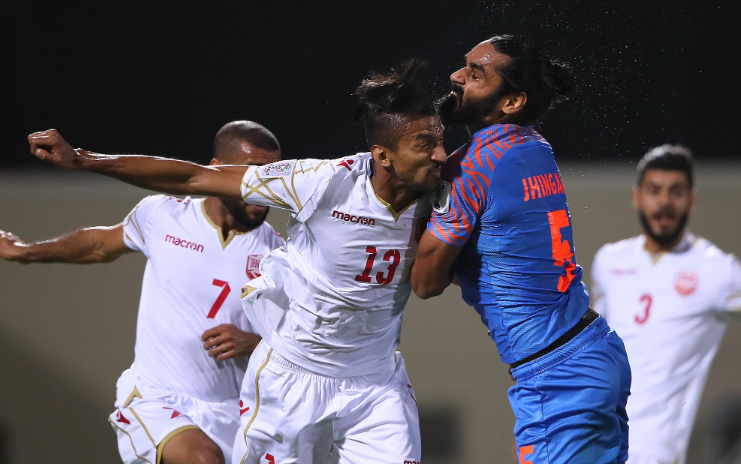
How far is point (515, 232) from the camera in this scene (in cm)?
271

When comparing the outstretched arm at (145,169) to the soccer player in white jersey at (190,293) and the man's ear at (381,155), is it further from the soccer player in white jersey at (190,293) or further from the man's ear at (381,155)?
the soccer player in white jersey at (190,293)

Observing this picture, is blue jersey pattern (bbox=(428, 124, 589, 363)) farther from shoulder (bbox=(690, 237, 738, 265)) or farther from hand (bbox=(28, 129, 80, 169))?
shoulder (bbox=(690, 237, 738, 265))

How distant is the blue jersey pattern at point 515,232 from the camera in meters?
2.68

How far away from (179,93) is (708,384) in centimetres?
473

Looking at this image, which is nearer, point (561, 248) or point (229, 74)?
point (561, 248)

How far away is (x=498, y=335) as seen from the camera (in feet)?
9.25

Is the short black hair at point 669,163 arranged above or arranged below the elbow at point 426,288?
above

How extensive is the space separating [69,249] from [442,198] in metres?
2.01

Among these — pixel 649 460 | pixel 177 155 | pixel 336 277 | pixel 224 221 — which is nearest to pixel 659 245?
pixel 649 460

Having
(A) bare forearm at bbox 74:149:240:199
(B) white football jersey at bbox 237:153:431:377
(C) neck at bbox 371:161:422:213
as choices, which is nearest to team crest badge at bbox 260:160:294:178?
(B) white football jersey at bbox 237:153:431:377

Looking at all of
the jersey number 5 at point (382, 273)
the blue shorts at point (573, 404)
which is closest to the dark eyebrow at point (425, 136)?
the jersey number 5 at point (382, 273)

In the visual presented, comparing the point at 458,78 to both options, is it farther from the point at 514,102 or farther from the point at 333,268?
the point at 333,268

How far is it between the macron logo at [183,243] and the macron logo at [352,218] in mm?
1142

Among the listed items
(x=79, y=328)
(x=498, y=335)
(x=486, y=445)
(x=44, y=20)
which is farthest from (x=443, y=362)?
(x=44, y=20)
